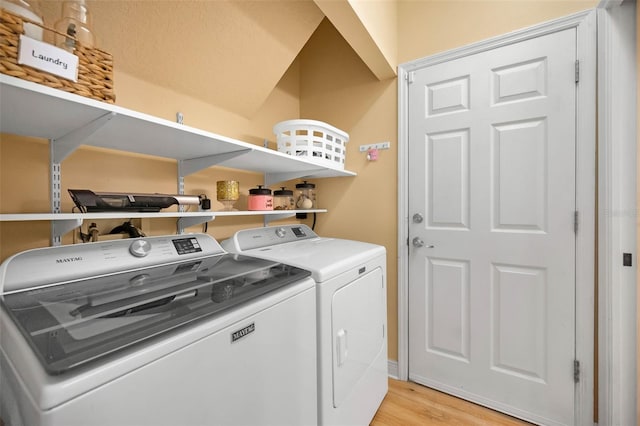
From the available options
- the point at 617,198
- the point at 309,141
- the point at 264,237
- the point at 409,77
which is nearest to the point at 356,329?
the point at 264,237

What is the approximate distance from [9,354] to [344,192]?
6.40ft

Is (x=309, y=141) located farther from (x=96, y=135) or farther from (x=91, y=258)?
(x=91, y=258)

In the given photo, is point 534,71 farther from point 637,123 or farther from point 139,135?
point 139,135

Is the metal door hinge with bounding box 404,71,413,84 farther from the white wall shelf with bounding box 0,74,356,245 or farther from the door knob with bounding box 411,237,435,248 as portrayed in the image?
the door knob with bounding box 411,237,435,248

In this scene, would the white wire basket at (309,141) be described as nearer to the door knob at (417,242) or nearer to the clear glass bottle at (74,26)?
the door knob at (417,242)

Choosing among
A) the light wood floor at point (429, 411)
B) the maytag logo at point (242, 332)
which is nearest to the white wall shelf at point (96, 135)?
the maytag logo at point (242, 332)

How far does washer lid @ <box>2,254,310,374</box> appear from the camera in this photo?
1.80ft

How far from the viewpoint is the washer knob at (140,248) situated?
43.1 inches

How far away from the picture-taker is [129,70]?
1.29 m

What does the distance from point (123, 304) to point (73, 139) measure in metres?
0.71

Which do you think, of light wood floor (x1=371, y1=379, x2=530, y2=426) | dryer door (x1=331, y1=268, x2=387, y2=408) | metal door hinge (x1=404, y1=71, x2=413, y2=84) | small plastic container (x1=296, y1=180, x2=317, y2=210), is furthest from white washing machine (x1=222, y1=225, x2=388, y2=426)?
metal door hinge (x1=404, y1=71, x2=413, y2=84)

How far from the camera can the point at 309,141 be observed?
174 cm

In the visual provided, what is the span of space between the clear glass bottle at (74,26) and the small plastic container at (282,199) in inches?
47.6

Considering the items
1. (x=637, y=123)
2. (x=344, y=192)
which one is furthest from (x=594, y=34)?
(x=344, y=192)
